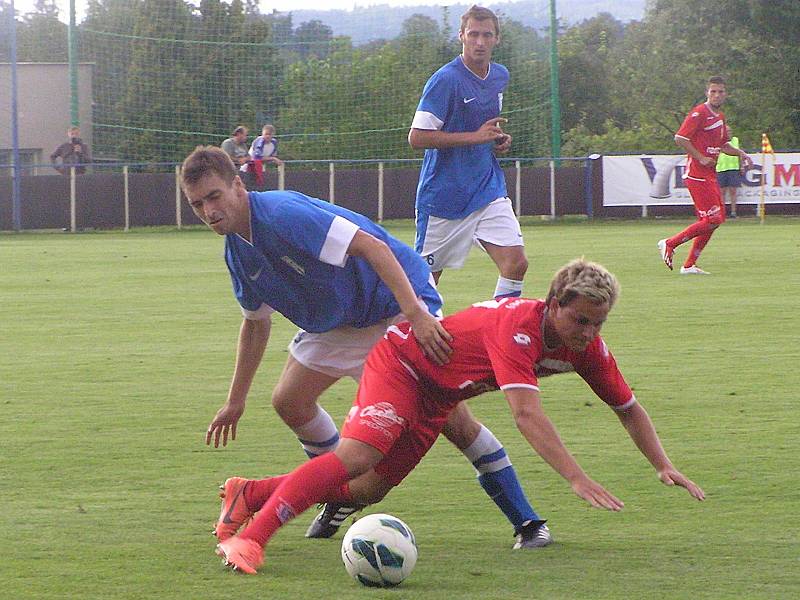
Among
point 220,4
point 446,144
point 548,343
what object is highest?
point 220,4

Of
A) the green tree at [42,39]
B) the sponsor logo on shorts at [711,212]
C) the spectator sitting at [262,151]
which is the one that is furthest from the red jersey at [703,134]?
the green tree at [42,39]

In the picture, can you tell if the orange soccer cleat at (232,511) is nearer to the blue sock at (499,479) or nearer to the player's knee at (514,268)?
the blue sock at (499,479)

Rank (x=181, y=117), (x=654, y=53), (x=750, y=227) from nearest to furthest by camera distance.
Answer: (x=750, y=227)
(x=181, y=117)
(x=654, y=53)

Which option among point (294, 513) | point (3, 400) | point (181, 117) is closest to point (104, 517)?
point (294, 513)

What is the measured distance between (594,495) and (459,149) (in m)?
4.77

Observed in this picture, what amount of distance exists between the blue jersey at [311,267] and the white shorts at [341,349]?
0.04 meters

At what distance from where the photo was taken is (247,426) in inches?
269

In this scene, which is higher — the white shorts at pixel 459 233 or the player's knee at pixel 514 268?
the white shorts at pixel 459 233

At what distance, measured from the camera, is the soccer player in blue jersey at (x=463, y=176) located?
823 centimetres

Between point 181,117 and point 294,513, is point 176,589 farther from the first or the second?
point 181,117

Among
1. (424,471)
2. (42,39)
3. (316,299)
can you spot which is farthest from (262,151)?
(316,299)

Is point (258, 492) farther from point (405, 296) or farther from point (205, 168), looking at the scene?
point (205, 168)

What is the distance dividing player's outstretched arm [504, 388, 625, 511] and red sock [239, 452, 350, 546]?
63 cm

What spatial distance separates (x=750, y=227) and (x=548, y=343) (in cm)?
2165
